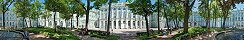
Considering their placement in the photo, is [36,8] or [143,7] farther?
[36,8]

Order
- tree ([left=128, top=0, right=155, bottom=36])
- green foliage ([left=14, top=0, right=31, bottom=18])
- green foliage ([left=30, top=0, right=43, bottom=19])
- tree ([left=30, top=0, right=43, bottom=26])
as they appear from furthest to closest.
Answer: tree ([left=30, top=0, right=43, bottom=26]), green foliage ([left=30, top=0, right=43, bottom=19]), green foliage ([left=14, top=0, right=31, bottom=18]), tree ([left=128, top=0, right=155, bottom=36])

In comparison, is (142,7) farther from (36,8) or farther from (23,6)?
(36,8)

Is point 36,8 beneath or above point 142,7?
above

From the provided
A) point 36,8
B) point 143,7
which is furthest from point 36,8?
point 143,7

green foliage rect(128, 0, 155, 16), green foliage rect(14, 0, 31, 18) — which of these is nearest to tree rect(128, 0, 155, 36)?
green foliage rect(128, 0, 155, 16)

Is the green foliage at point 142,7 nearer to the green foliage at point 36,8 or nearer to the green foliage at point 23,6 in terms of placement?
the green foliage at point 23,6

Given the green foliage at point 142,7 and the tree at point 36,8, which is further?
the tree at point 36,8

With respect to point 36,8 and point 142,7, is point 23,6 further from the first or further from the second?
point 142,7

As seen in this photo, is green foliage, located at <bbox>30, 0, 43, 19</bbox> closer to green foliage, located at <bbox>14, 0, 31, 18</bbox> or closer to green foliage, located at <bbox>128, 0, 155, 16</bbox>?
green foliage, located at <bbox>14, 0, 31, 18</bbox>

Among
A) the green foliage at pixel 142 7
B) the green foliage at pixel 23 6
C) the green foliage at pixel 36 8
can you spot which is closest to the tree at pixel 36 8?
the green foliage at pixel 36 8

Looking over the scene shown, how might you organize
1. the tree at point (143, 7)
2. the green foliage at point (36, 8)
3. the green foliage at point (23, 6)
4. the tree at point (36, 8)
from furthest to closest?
the tree at point (36, 8)
the green foliage at point (36, 8)
the green foliage at point (23, 6)
the tree at point (143, 7)

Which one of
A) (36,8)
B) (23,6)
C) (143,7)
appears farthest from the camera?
(36,8)

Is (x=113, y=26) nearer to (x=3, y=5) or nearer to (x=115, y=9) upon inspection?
(x=115, y=9)

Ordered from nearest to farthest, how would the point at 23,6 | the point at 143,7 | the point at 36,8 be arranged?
the point at 143,7
the point at 23,6
the point at 36,8
